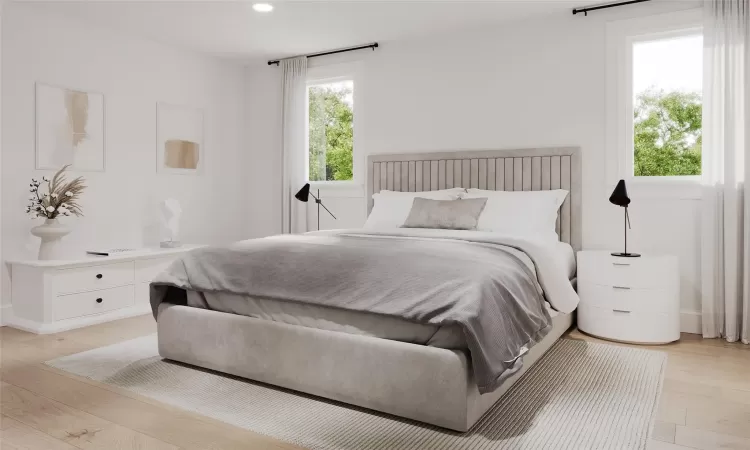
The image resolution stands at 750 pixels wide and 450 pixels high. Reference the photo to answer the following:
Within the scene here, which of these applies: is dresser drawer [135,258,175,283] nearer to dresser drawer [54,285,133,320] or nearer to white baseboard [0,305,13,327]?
dresser drawer [54,285,133,320]

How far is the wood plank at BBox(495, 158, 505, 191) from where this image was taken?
4332mm

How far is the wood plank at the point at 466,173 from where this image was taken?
448 cm

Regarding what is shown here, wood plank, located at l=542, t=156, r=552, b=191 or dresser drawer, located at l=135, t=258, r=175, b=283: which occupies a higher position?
wood plank, located at l=542, t=156, r=552, b=191

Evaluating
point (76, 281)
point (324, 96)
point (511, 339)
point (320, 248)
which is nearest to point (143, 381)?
point (320, 248)

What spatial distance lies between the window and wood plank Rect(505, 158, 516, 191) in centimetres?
74

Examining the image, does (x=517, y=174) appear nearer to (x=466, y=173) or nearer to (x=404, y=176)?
(x=466, y=173)

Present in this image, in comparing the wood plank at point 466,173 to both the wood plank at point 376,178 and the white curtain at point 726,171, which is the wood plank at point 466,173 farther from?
the white curtain at point 726,171

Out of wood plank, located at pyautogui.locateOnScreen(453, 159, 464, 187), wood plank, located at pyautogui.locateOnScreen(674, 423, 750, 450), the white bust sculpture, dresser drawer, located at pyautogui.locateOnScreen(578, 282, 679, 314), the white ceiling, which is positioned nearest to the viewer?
wood plank, located at pyautogui.locateOnScreen(674, 423, 750, 450)

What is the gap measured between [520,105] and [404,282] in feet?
8.61

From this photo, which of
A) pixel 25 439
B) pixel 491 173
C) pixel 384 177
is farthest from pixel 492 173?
pixel 25 439

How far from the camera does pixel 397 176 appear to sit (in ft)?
15.9

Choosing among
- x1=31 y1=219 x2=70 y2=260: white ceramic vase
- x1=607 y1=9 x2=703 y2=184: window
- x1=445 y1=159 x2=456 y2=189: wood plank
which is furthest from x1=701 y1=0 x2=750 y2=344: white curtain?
x1=31 y1=219 x2=70 y2=260: white ceramic vase

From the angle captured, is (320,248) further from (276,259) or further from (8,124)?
(8,124)

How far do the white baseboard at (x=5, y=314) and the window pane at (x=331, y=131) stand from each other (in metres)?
2.87
